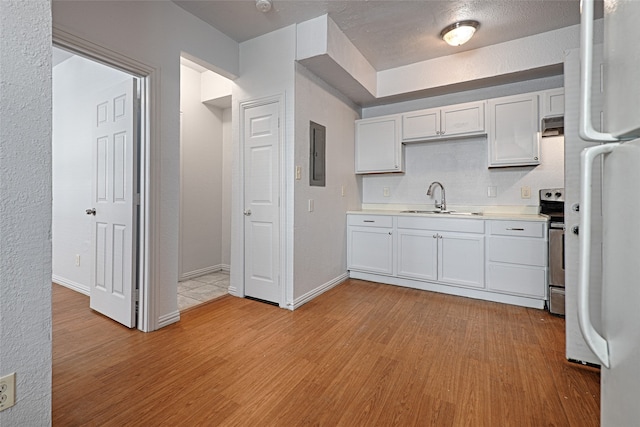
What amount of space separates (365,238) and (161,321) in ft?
7.46

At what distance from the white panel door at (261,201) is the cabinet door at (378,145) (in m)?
1.43

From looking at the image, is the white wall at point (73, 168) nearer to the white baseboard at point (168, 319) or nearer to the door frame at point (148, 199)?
the door frame at point (148, 199)

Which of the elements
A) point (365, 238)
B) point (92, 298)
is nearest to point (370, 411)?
point (365, 238)

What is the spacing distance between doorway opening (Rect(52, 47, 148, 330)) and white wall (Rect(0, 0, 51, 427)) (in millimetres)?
1208

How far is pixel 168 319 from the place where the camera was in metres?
2.38

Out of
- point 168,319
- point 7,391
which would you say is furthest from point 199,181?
point 7,391

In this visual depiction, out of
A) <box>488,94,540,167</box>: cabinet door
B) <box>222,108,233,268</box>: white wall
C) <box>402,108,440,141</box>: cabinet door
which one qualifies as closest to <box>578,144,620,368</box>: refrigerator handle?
<box>488,94,540,167</box>: cabinet door

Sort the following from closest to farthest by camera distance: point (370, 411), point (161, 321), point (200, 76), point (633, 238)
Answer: point (633, 238)
point (370, 411)
point (161, 321)
point (200, 76)

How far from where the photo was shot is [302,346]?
2.07 meters

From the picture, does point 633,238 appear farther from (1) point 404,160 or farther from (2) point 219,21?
(1) point 404,160

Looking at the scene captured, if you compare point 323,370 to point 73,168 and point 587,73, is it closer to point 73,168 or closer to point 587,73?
point 587,73

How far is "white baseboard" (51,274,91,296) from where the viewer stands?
313 centimetres

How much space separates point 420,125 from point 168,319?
3.23 m

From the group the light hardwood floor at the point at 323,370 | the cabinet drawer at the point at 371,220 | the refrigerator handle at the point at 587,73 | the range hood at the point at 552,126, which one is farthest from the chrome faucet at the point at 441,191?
the refrigerator handle at the point at 587,73
